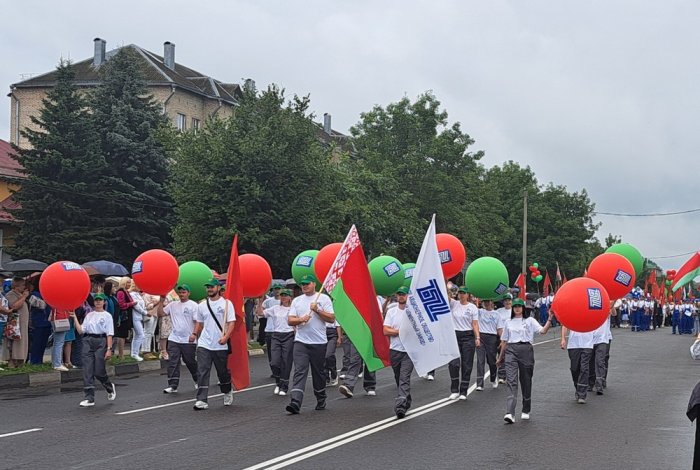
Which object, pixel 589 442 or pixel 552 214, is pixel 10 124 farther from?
Answer: pixel 589 442

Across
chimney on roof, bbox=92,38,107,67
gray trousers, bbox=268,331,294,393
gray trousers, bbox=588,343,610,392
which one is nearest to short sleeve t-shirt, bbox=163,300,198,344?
gray trousers, bbox=268,331,294,393

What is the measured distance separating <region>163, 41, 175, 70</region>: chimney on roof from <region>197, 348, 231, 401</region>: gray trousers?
53.1 metres

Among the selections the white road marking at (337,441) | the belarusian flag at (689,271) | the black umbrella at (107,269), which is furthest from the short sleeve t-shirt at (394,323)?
the black umbrella at (107,269)

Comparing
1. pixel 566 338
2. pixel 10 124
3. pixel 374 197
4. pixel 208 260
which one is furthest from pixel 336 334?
pixel 10 124

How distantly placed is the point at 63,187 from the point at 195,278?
21731 mm

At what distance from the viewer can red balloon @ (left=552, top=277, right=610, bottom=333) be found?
13.2 metres

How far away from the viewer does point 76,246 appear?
36.1 metres

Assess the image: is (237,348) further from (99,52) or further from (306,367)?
(99,52)

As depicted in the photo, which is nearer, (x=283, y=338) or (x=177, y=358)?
(x=283, y=338)

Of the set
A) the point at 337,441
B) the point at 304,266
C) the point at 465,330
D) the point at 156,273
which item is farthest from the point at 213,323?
the point at 304,266

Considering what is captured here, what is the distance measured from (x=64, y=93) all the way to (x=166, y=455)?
2965 cm

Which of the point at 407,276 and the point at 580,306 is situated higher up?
the point at 407,276

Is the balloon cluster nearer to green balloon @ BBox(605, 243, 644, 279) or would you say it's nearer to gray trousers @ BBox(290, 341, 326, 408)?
green balloon @ BBox(605, 243, 644, 279)

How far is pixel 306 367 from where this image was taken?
13117mm
